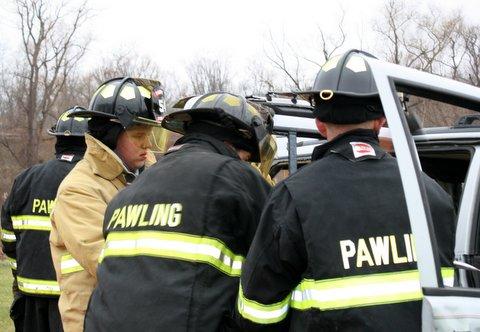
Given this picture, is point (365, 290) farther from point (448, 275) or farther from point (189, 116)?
point (189, 116)

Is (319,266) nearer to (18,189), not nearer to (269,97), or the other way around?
(269,97)

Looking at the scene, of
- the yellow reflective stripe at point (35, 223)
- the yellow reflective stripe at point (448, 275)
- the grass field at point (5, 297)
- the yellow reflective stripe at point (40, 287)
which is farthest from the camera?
the grass field at point (5, 297)

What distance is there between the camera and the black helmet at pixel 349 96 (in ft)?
7.34

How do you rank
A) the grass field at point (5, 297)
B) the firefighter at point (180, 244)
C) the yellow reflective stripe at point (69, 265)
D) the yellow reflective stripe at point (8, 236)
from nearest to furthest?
the firefighter at point (180, 244) → the yellow reflective stripe at point (69, 265) → the yellow reflective stripe at point (8, 236) → the grass field at point (5, 297)

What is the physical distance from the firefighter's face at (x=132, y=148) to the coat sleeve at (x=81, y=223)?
0.39 metres

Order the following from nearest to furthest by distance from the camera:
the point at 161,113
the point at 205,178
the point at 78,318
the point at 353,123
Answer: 1. the point at 353,123
2. the point at 205,178
3. the point at 78,318
4. the point at 161,113

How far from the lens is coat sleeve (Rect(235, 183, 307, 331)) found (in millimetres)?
2127

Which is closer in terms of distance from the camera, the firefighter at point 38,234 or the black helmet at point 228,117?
the black helmet at point 228,117

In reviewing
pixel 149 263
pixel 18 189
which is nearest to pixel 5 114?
pixel 18 189

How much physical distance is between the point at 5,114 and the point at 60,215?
3661 cm

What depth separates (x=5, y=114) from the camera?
37375 millimetres

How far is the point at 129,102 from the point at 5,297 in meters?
7.42

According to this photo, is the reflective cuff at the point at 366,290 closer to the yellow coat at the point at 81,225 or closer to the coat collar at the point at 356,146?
the coat collar at the point at 356,146

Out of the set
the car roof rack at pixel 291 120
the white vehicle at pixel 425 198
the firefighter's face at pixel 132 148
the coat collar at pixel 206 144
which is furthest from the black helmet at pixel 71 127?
the white vehicle at pixel 425 198
